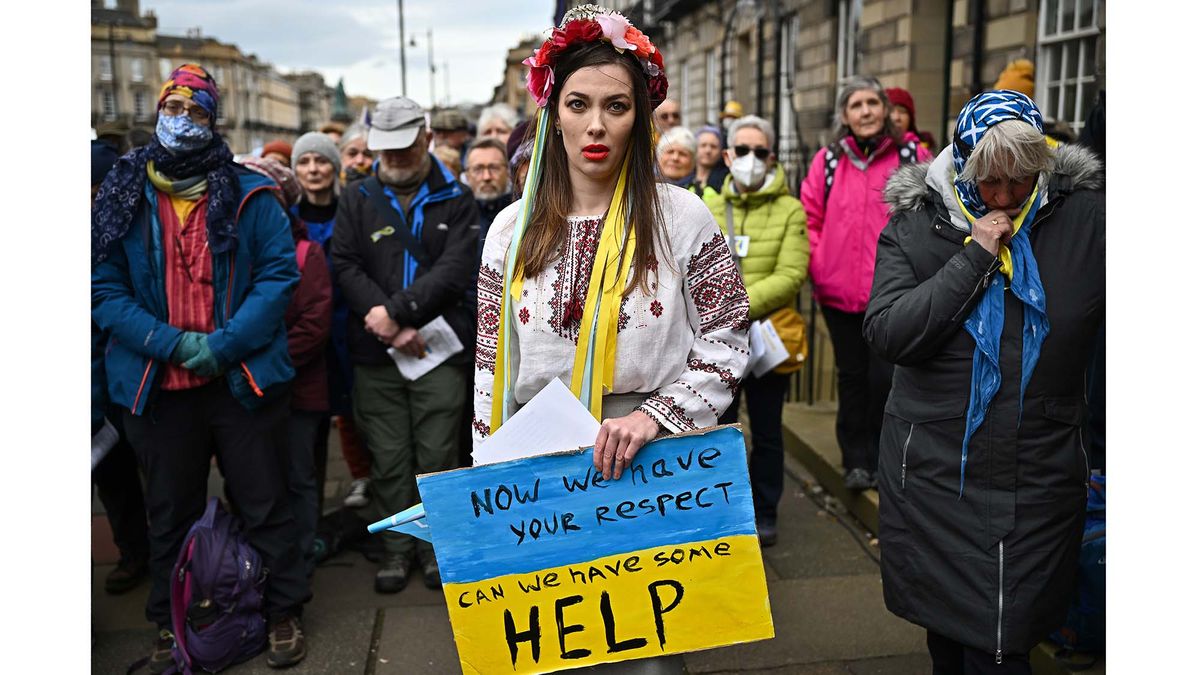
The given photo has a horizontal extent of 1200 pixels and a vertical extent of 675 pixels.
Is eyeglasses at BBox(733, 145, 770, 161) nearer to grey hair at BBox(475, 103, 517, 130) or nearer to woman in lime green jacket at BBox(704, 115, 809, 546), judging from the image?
woman in lime green jacket at BBox(704, 115, 809, 546)

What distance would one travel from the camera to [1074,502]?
2.52 metres

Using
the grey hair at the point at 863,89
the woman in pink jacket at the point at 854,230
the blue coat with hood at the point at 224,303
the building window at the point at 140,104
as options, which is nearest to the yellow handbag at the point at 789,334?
the woman in pink jacket at the point at 854,230

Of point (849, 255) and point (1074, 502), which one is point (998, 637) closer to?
point (1074, 502)

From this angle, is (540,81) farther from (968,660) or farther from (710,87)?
(710,87)

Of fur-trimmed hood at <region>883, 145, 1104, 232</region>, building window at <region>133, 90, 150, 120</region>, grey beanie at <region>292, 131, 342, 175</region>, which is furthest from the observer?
building window at <region>133, 90, 150, 120</region>

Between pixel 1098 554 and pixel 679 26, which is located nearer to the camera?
pixel 1098 554

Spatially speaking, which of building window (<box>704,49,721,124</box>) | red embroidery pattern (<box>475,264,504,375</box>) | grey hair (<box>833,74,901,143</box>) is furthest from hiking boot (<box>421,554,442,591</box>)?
building window (<box>704,49,721,124</box>)

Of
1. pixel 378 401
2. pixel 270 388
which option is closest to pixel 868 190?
pixel 378 401

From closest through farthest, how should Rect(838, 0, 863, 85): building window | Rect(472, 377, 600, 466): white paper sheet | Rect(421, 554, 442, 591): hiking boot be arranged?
Rect(472, 377, 600, 466): white paper sheet, Rect(421, 554, 442, 591): hiking boot, Rect(838, 0, 863, 85): building window

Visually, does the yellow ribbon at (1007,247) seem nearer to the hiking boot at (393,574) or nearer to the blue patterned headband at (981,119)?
the blue patterned headband at (981,119)

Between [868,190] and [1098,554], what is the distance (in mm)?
2186

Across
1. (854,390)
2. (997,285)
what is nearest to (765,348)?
(854,390)

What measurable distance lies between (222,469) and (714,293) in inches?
87.8

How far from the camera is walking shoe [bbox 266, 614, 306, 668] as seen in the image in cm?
359
